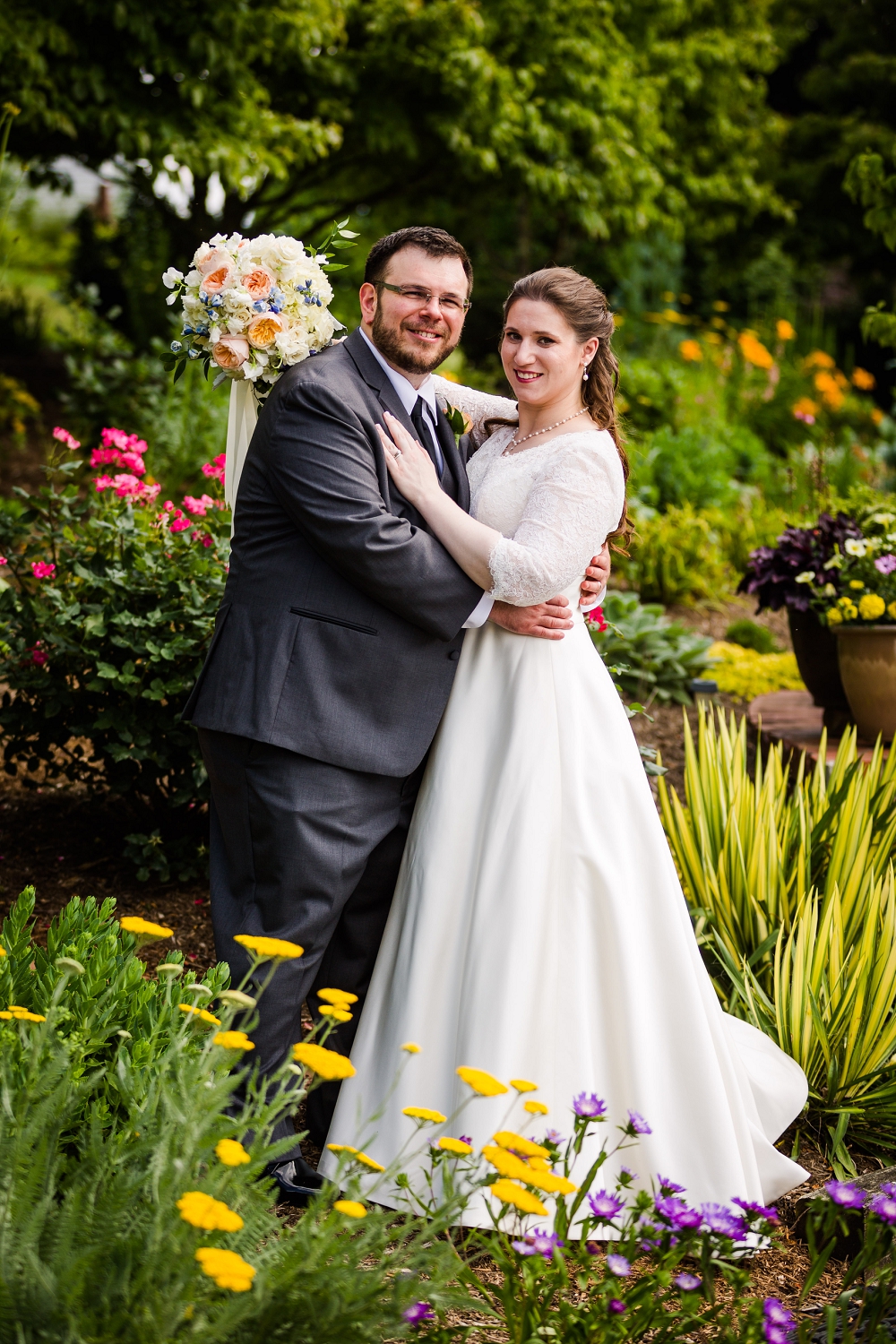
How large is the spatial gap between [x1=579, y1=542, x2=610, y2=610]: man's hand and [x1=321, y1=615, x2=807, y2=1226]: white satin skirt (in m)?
0.15

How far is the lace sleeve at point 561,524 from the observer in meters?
2.66

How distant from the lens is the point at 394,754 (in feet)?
8.98

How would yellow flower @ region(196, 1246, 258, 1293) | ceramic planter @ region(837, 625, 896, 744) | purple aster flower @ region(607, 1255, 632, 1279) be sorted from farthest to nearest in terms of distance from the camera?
1. ceramic planter @ region(837, 625, 896, 744)
2. purple aster flower @ region(607, 1255, 632, 1279)
3. yellow flower @ region(196, 1246, 258, 1293)

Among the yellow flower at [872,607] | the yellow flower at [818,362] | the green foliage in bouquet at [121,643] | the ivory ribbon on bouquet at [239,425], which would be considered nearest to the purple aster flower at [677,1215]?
the ivory ribbon on bouquet at [239,425]

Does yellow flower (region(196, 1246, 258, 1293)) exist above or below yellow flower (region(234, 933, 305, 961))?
below

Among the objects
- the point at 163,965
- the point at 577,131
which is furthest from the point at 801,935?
the point at 577,131

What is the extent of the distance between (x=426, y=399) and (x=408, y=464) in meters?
0.28

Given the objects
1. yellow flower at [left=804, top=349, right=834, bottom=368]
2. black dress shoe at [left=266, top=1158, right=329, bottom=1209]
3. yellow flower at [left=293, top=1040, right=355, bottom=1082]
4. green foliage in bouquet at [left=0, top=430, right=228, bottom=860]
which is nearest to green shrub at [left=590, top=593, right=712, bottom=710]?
green foliage in bouquet at [left=0, top=430, right=228, bottom=860]

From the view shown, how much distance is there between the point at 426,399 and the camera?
294 cm

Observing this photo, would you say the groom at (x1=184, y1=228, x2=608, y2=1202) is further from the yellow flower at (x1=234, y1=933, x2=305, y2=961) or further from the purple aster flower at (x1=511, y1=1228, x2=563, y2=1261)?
the purple aster flower at (x1=511, y1=1228, x2=563, y2=1261)

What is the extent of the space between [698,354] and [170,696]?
30.7 feet

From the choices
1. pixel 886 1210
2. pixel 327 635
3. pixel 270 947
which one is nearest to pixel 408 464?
pixel 327 635

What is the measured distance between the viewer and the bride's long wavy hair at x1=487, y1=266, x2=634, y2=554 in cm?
283

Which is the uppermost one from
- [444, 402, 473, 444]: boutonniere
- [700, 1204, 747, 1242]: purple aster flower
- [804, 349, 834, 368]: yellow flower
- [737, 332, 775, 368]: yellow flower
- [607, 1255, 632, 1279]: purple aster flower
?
[804, 349, 834, 368]: yellow flower
